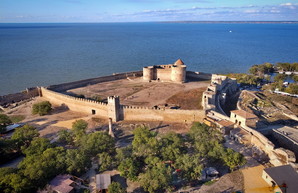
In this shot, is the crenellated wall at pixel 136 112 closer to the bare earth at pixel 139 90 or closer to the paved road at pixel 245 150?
the bare earth at pixel 139 90

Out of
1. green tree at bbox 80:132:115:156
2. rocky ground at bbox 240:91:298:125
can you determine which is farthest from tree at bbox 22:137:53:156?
rocky ground at bbox 240:91:298:125

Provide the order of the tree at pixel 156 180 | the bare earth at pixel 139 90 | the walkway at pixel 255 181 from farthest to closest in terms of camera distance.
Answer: the bare earth at pixel 139 90 → the walkway at pixel 255 181 → the tree at pixel 156 180

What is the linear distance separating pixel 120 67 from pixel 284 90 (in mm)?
40621

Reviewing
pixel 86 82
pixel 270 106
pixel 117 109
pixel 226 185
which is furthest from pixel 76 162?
pixel 270 106

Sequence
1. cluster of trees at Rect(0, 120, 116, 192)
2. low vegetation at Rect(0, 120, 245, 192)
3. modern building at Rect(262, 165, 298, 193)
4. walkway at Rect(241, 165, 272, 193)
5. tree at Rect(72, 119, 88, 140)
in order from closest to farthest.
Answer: cluster of trees at Rect(0, 120, 116, 192) → modern building at Rect(262, 165, 298, 193) → low vegetation at Rect(0, 120, 245, 192) → walkway at Rect(241, 165, 272, 193) → tree at Rect(72, 119, 88, 140)

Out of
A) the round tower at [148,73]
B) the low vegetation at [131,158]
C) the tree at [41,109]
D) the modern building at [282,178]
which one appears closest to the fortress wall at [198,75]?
the round tower at [148,73]

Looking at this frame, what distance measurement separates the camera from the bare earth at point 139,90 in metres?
33.2

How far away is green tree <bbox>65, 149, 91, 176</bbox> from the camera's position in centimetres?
1662

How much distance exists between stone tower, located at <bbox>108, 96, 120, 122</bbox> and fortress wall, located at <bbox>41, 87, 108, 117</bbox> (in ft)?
4.30

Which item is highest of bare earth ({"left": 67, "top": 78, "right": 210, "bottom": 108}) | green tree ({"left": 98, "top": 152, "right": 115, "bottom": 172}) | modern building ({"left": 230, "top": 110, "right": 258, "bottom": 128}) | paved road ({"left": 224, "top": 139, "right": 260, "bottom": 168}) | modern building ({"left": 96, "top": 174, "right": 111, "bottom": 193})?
modern building ({"left": 230, "top": 110, "right": 258, "bottom": 128})

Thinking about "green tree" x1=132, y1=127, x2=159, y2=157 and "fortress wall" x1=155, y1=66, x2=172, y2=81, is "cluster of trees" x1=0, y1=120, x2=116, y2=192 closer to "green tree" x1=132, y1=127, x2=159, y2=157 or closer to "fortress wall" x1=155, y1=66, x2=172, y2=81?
"green tree" x1=132, y1=127, x2=159, y2=157

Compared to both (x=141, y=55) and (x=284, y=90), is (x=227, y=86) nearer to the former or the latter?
(x=284, y=90)

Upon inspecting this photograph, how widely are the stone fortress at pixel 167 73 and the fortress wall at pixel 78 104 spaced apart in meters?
16.4

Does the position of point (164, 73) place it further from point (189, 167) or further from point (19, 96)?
point (189, 167)
